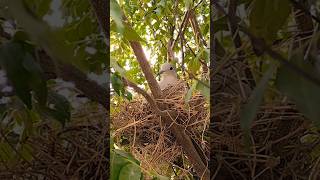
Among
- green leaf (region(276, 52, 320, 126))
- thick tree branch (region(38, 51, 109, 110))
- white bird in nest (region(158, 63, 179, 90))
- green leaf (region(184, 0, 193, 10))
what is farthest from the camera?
white bird in nest (region(158, 63, 179, 90))

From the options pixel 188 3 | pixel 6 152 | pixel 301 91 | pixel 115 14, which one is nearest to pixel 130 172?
pixel 115 14

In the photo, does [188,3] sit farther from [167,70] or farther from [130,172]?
[130,172]

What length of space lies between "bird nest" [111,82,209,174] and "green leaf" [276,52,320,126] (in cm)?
102

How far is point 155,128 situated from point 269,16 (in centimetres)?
106

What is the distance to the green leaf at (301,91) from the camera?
0.15 metres

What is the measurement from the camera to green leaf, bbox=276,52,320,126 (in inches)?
5.8

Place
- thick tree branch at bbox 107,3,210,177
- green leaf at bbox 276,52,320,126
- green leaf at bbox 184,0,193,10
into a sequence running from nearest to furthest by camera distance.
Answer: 1. green leaf at bbox 276,52,320,126
2. thick tree branch at bbox 107,3,210,177
3. green leaf at bbox 184,0,193,10

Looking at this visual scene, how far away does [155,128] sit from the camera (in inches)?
50.5

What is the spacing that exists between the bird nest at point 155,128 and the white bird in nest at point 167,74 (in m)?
0.22

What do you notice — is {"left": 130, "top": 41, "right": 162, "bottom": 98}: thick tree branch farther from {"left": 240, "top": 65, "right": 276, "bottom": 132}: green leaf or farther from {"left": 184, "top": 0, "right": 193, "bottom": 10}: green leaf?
{"left": 240, "top": 65, "right": 276, "bottom": 132}: green leaf

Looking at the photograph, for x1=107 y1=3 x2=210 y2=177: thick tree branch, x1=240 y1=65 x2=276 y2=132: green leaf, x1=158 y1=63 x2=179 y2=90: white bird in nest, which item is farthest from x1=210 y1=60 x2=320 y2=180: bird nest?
x1=158 y1=63 x2=179 y2=90: white bird in nest

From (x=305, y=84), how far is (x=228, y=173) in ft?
1.27

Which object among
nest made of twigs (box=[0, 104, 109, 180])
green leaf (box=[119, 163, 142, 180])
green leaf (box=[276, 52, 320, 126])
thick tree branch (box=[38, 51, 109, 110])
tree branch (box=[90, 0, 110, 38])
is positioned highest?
tree branch (box=[90, 0, 110, 38])

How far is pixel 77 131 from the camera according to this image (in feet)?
1.73
